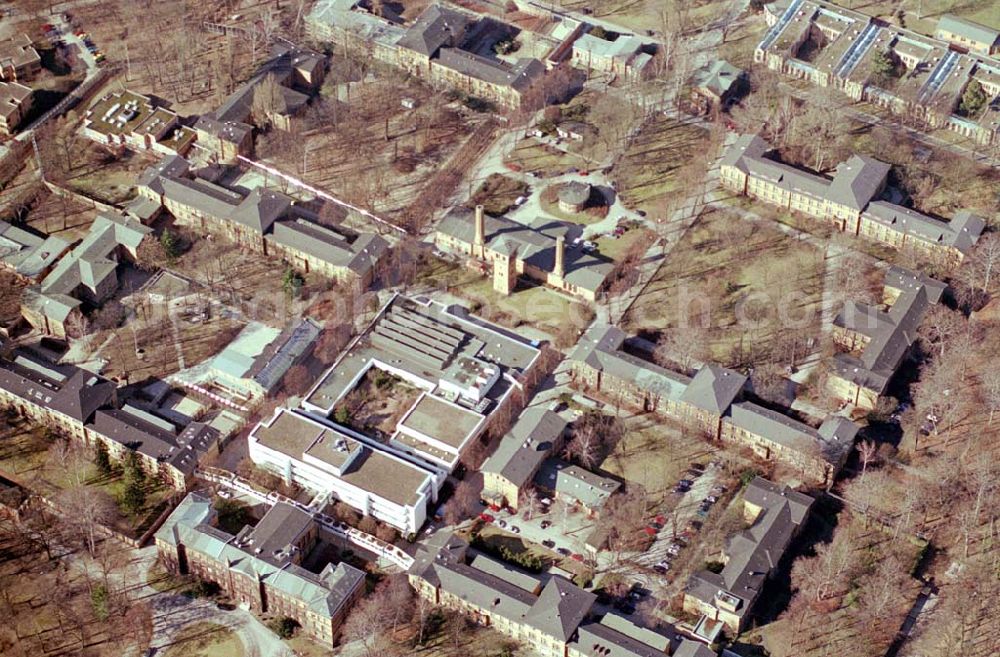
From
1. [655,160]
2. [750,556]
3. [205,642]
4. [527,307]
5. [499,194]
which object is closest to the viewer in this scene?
[205,642]

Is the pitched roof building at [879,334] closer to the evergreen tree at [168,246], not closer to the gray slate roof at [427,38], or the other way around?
the gray slate roof at [427,38]

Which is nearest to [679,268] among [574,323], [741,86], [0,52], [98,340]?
[574,323]

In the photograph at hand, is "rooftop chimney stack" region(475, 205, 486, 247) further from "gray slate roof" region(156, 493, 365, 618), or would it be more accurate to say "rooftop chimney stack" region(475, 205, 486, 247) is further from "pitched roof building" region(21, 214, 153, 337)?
"gray slate roof" region(156, 493, 365, 618)

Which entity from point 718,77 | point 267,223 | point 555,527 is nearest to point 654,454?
point 555,527

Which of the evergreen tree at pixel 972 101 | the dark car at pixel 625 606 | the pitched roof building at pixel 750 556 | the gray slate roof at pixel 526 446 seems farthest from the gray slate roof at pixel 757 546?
the evergreen tree at pixel 972 101

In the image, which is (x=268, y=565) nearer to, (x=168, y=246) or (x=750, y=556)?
(x=750, y=556)

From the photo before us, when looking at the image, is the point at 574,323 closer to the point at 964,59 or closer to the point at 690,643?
the point at 690,643
